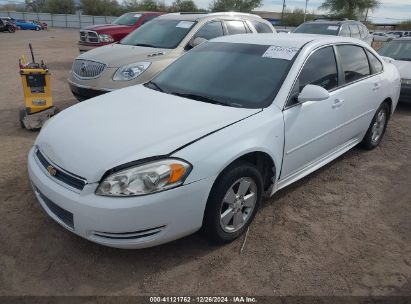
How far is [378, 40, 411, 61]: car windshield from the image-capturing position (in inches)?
323

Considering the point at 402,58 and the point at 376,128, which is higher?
the point at 402,58

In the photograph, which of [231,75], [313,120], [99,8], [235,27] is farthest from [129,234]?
[99,8]

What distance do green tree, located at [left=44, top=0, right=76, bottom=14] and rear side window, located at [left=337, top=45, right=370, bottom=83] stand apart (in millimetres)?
70548

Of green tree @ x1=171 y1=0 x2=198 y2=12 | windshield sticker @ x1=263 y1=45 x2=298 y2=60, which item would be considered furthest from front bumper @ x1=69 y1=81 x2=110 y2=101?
green tree @ x1=171 y1=0 x2=198 y2=12

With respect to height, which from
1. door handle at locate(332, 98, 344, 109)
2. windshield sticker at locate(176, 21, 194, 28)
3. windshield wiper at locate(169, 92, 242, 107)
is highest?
windshield sticker at locate(176, 21, 194, 28)

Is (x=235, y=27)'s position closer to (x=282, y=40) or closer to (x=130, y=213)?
(x=282, y=40)

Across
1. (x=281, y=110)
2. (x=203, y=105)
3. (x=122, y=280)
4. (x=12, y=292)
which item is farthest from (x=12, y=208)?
(x=281, y=110)

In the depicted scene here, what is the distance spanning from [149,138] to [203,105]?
72 centimetres

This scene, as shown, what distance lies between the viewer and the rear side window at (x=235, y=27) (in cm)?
704

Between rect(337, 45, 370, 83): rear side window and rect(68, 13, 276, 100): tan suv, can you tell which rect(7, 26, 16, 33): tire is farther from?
rect(337, 45, 370, 83): rear side window

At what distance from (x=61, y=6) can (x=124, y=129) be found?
72.4 metres

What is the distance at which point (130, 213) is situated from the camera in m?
2.41

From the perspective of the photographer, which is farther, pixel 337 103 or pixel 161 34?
pixel 161 34

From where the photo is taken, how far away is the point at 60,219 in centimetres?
271
